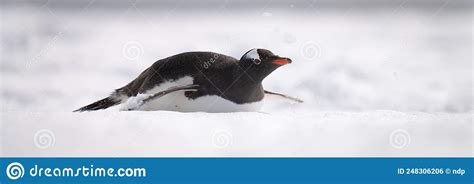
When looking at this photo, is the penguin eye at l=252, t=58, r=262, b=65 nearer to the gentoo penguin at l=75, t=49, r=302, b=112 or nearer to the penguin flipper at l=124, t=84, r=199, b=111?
the gentoo penguin at l=75, t=49, r=302, b=112

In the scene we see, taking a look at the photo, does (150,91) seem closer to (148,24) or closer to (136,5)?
(136,5)

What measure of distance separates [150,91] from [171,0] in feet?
1.58

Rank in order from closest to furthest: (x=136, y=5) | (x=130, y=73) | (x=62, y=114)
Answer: (x=62, y=114) < (x=136, y=5) < (x=130, y=73)

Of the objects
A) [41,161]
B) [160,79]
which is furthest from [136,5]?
[41,161]

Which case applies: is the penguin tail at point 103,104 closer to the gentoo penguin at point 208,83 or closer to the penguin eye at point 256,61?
the gentoo penguin at point 208,83

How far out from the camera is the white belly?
6.89 feet

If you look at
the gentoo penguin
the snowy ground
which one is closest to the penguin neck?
the gentoo penguin

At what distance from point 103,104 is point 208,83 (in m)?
0.44

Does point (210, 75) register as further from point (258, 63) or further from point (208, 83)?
point (258, 63)

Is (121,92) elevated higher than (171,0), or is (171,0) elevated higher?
(171,0)

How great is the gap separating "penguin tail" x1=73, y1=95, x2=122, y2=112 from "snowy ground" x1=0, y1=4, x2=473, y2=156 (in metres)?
0.10

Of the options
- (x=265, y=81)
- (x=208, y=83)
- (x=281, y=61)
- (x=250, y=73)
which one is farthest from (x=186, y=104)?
(x=265, y=81)

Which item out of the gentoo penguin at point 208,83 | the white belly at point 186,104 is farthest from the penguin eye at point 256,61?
the white belly at point 186,104

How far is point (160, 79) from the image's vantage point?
87.5 inches
